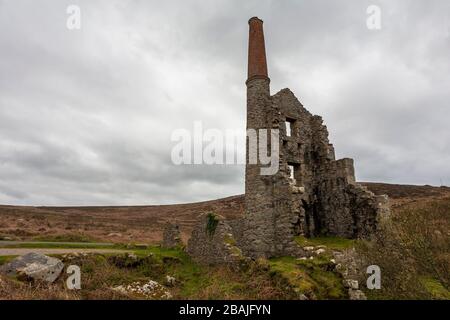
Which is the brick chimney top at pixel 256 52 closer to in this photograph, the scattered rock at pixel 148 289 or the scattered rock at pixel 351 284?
the scattered rock at pixel 351 284

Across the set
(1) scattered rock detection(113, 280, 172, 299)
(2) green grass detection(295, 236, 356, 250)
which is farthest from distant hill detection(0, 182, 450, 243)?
(1) scattered rock detection(113, 280, 172, 299)

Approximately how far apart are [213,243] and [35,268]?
26.9 feet

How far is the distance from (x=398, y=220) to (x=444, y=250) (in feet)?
5.22

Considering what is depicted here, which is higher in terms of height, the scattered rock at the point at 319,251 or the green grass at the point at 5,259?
the scattered rock at the point at 319,251

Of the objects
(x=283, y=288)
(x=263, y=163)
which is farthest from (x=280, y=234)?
(x=283, y=288)

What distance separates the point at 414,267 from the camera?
10367 millimetres

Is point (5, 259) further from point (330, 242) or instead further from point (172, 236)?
point (330, 242)

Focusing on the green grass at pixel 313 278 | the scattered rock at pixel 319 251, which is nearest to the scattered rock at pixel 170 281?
the green grass at pixel 313 278

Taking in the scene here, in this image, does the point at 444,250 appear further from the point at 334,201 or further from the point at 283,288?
the point at 334,201

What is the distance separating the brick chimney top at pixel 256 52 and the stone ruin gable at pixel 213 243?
923 cm

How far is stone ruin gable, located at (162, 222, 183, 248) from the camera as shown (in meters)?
23.4

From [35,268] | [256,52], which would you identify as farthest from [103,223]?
[35,268]

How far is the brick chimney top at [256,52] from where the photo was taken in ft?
65.6

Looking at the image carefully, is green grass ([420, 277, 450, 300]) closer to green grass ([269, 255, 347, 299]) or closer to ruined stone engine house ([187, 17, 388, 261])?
green grass ([269, 255, 347, 299])
